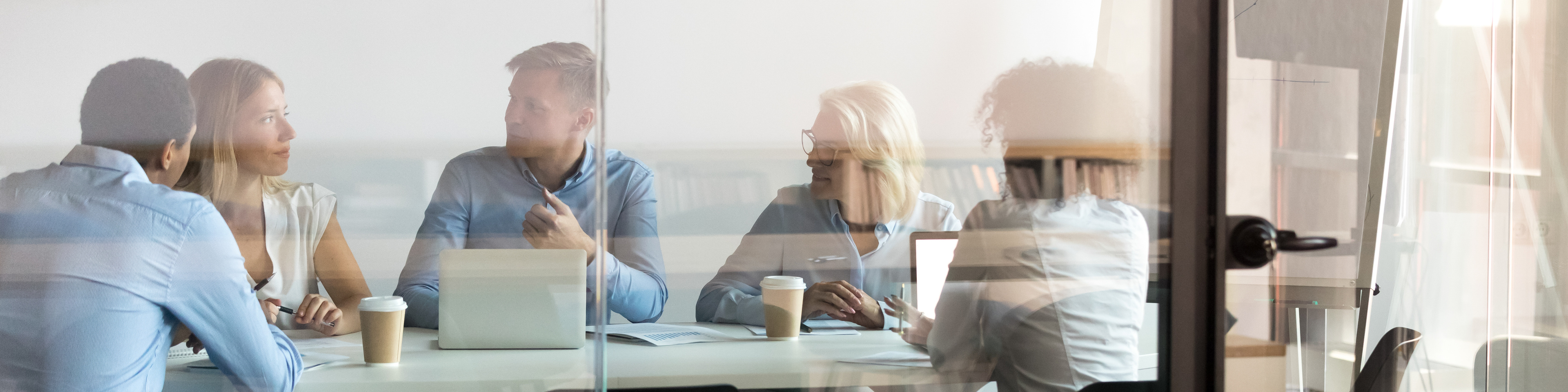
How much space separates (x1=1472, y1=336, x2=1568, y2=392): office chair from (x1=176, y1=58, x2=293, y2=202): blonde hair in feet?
6.00

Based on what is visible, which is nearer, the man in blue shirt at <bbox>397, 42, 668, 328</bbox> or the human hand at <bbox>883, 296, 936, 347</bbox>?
the man in blue shirt at <bbox>397, 42, 668, 328</bbox>

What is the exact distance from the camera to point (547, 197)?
115 centimetres

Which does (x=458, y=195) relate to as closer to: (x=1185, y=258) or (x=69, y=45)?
(x=69, y=45)

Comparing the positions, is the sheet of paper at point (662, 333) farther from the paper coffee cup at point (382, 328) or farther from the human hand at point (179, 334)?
the human hand at point (179, 334)

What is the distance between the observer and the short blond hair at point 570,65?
1130mm

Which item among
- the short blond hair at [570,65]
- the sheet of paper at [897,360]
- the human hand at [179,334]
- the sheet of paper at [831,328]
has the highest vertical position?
the short blond hair at [570,65]

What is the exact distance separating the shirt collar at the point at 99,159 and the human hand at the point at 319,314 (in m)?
0.25

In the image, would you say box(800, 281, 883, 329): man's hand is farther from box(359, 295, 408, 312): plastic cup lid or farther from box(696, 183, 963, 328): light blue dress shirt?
box(359, 295, 408, 312): plastic cup lid

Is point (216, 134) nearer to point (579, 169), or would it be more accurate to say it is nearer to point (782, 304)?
point (579, 169)

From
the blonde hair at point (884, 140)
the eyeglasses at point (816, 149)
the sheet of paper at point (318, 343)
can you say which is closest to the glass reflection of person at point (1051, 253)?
the blonde hair at point (884, 140)

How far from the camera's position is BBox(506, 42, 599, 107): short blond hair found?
44.5 inches

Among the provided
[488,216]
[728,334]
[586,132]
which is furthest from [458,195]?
[728,334]

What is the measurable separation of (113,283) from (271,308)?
19cm

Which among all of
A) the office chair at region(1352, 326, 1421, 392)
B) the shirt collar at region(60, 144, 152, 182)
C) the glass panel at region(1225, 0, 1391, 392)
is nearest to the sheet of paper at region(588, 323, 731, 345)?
the shirt collar at region(60, 144, 152, 182)
